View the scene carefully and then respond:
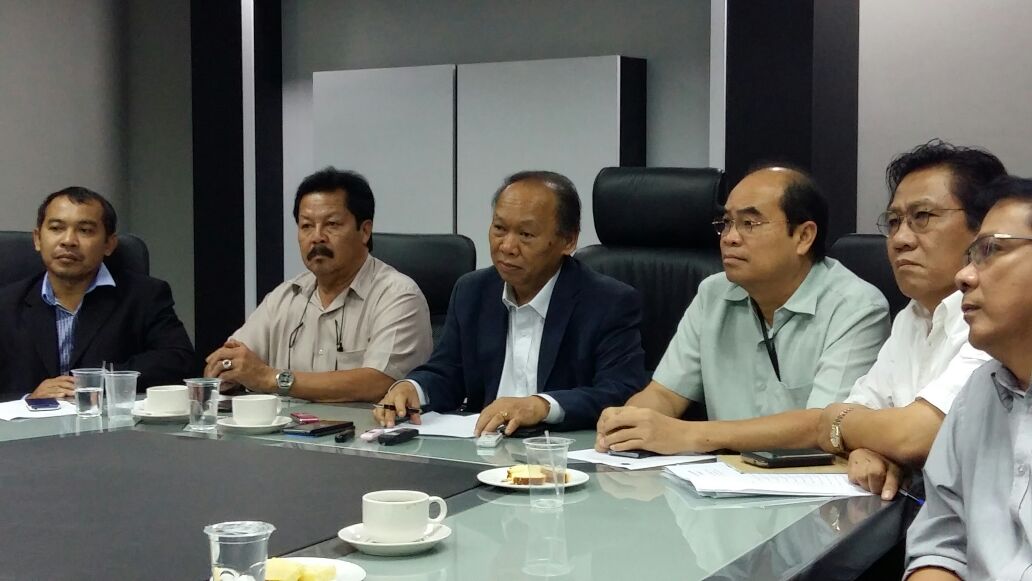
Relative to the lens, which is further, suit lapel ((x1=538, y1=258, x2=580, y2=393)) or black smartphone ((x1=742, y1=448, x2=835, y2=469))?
suit lapel ((x1=538, y1=258, x2=580, y2=393))

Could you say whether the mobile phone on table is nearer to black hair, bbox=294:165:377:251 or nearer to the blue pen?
black hair, bbox=294:165:377:251

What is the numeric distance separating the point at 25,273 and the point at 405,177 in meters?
1.93

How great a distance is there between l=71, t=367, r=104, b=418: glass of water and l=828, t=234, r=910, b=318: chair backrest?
172 cm

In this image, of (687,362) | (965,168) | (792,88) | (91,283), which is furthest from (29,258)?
(965,168)

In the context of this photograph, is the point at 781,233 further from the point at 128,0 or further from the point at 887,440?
the point at 128,0

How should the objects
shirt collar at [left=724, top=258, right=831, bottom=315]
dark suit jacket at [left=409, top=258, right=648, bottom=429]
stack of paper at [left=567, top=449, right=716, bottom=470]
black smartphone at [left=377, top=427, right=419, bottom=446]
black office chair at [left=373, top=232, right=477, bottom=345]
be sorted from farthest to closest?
black office chair at [left=373, top=232, right=477, bottom=345]
dark suit jacket at [left=409, top=258, right=648, bottom=429]
shirt collar at [left=724, top=258, right=831, bottom=315]
black smartphone at [left=377, top=427, right=419, bottom=446]
stack of paper at [left=567, top=449, right=716, bottom=470]

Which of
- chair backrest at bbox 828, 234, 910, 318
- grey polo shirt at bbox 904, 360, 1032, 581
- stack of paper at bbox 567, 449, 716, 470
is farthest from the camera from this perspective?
chair backrest at bbox 828, 234, 910, 318

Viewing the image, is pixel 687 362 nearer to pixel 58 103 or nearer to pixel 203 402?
pixel 203 402

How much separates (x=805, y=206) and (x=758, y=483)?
2.94 feet

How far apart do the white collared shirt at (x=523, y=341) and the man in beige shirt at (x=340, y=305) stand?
34 centimetres

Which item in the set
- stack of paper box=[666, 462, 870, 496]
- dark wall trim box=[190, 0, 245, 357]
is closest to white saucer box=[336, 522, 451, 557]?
stack of paper box=[666, 462, 870, 496]

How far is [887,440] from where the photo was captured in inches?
76.9

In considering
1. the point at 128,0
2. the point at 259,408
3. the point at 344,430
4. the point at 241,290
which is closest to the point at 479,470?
the point at 344,430

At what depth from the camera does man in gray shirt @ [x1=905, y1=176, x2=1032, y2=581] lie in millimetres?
1644
